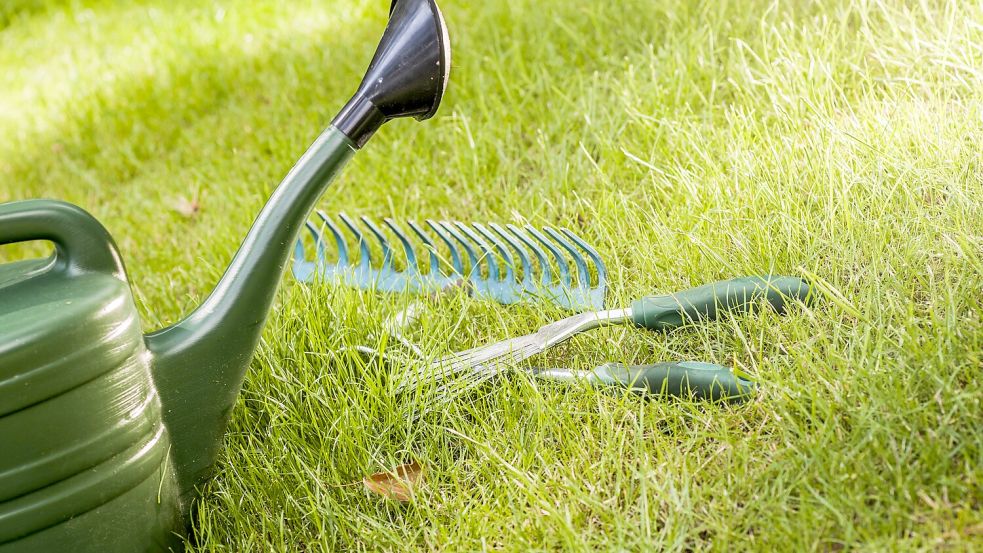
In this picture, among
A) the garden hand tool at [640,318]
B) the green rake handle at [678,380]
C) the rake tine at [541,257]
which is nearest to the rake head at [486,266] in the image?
the rake tine at [541,257]

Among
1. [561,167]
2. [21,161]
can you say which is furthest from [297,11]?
[561,167]

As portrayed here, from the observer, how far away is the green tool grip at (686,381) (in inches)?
53.1

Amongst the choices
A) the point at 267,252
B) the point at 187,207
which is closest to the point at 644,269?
the point at 267,252

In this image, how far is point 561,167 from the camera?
2250 millimetres

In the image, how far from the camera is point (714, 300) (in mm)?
1507

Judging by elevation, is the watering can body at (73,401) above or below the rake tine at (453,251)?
above

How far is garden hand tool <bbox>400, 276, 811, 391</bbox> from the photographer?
4.90 feet

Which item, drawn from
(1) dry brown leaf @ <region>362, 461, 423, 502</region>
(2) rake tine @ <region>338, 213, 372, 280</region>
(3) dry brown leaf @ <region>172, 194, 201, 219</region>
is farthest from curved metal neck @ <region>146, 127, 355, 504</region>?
(3) dry brown leaf @ <region>172, 194, 201, 219</region>

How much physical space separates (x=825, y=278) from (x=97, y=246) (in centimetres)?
120

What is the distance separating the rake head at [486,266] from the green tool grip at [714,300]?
13cm

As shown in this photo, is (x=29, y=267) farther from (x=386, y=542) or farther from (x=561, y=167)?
(x=561, y=167)

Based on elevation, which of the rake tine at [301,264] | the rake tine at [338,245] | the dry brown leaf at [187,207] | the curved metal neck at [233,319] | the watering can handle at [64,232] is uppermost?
the watering can handle at [64,232]

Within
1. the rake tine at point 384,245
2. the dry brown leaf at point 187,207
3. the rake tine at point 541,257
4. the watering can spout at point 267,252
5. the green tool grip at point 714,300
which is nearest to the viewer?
the watering can spout at point 267,252

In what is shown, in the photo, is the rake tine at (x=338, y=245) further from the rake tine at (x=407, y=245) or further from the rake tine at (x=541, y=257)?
the rake tine at (x=541, y=257)
